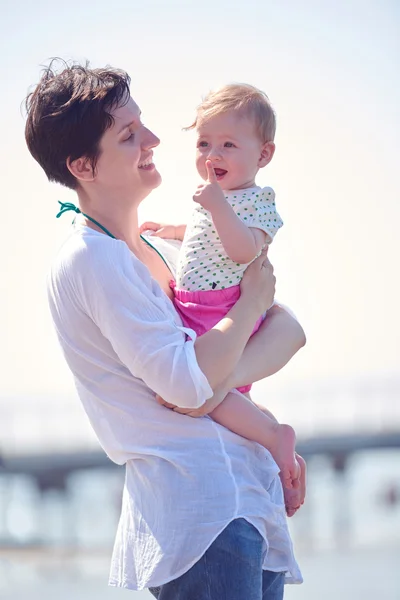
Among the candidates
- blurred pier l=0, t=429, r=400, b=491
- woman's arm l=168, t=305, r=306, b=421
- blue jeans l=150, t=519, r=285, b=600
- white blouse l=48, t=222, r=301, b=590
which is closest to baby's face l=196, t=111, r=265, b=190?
woman's arm l=168, t=305, r=306, b=421

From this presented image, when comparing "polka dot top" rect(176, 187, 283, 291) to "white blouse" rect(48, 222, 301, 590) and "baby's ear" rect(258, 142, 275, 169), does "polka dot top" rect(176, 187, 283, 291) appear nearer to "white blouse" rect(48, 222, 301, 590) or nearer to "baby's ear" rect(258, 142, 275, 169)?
"baby's ear" rect(258, 142, 275, 169)

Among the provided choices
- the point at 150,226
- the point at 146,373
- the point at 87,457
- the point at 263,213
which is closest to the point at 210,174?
the point at 263,213

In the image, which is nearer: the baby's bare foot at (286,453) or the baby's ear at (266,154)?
the baby's bare foot at (286,453)

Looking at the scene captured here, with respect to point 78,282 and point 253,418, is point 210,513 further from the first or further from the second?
point 78,282

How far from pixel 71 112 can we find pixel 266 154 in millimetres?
604

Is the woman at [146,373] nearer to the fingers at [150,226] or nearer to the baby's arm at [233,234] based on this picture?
the baby's arm at [233,234]

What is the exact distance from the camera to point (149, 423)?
2.34 m

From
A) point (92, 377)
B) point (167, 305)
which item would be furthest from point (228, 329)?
point (92, 377)

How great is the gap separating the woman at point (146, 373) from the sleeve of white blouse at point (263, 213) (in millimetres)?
167

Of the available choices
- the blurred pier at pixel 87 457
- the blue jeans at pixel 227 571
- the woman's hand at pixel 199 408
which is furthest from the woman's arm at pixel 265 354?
the blurred pier at pixel 87 457

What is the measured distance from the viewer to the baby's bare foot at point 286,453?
97.7 inches

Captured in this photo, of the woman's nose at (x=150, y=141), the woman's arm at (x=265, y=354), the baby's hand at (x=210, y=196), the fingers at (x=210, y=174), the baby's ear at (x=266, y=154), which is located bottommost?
the woman's arm at (x=265, y=354)

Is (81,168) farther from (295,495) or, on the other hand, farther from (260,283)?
(295,495)

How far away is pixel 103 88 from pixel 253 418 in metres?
0.81
